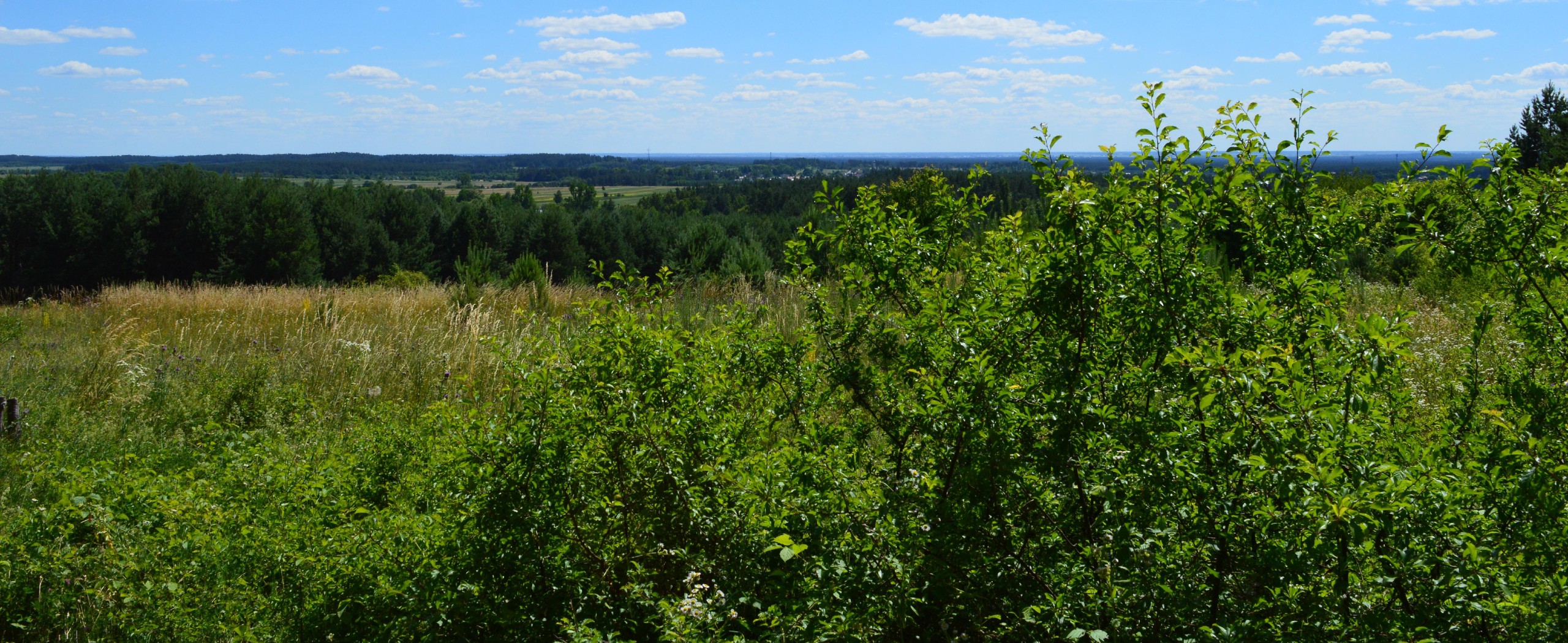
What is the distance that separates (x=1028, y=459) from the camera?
94.4 inches

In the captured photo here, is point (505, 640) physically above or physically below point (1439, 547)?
below

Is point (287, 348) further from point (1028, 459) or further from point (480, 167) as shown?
point (480, 167)

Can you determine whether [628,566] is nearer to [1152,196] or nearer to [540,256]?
[1152,196]

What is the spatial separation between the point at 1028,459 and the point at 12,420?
22.1 ft

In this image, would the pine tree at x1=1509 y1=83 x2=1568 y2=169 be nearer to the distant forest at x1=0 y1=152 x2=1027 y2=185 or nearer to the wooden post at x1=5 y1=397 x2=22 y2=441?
the wooden post at x1=5 y1=397 x2=22 y2=441

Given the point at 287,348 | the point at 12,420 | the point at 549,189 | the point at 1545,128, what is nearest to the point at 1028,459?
the point at 12,420

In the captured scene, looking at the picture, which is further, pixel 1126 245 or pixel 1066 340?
pixel 1066 340

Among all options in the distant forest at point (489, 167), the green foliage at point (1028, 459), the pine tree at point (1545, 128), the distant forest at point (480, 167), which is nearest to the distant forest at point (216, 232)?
the pine tree at point (1545, 128)

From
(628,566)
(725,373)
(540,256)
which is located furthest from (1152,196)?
(540,256)

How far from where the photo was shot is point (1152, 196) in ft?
8.04

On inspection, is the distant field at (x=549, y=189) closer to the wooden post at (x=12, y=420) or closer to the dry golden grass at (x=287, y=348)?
the dry golden grass at (x=287, y=348)

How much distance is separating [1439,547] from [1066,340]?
979mm

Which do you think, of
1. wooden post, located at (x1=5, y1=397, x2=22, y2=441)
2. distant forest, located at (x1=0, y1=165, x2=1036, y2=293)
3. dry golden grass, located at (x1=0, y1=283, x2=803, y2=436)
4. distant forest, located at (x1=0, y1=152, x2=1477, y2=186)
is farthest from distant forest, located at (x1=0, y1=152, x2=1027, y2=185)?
wooden post, located at (x1=5, y1=397, x2=22, y2=441)

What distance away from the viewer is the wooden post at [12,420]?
5832mm
